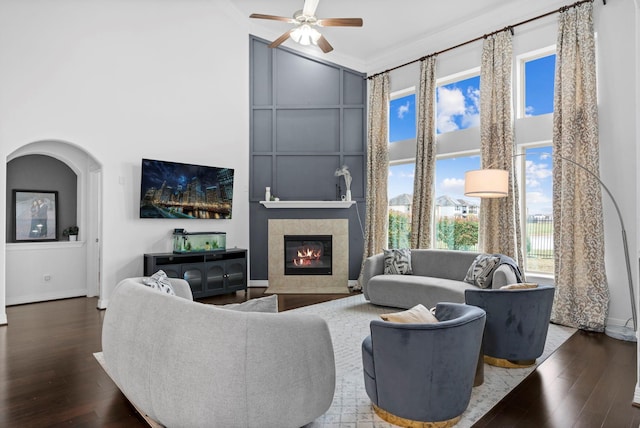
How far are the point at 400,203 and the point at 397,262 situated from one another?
1487 millimetres

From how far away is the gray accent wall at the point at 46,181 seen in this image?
5.61 metres

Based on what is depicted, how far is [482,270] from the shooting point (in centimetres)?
455

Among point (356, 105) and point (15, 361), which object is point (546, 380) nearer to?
point (15, 361)

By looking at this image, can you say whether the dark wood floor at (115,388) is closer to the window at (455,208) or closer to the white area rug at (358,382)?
the white area rug at (358,382)

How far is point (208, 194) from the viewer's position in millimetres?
6238

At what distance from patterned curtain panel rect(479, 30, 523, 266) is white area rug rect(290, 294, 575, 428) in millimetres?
1225

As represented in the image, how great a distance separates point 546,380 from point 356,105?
540cm

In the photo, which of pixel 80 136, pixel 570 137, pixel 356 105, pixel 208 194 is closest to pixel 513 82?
pixel 570 137

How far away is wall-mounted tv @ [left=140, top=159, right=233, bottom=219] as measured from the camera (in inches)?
219

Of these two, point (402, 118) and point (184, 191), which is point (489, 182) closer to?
point (402, 118)

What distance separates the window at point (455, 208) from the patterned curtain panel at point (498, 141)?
42 cm

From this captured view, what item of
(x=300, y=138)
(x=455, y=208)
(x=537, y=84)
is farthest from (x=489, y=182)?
(x=300, y=138)

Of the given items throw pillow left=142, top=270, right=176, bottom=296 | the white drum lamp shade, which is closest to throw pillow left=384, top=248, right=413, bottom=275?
the white drum lamp shade

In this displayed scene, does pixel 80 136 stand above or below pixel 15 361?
above
